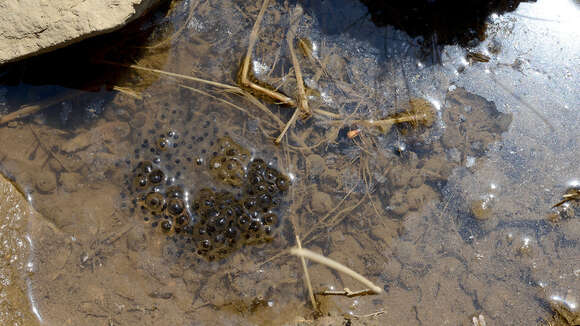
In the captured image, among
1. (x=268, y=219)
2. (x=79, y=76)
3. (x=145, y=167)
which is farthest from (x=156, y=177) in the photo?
(x=79, y=76)

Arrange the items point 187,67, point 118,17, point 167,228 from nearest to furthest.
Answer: point 118,17, point 167,228, point 187,67

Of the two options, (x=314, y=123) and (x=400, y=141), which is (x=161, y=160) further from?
(x=400, y=141)

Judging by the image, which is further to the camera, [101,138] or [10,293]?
[101,138]

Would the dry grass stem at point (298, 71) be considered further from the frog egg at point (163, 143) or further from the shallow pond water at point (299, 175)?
the frog egg at point (163, 143)

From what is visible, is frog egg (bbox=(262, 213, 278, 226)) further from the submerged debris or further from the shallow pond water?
the submerged debris

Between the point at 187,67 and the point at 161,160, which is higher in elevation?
the point at 187,67

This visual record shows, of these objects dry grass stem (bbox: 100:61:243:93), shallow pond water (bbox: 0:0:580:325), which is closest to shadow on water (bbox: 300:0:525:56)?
shallow pond water (bbox: 0:0:580:325)

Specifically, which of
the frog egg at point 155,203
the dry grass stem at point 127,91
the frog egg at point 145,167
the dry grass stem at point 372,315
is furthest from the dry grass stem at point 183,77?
the dry grass stem at point 372,315

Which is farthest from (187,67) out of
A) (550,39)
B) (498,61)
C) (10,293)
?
(550,39)
